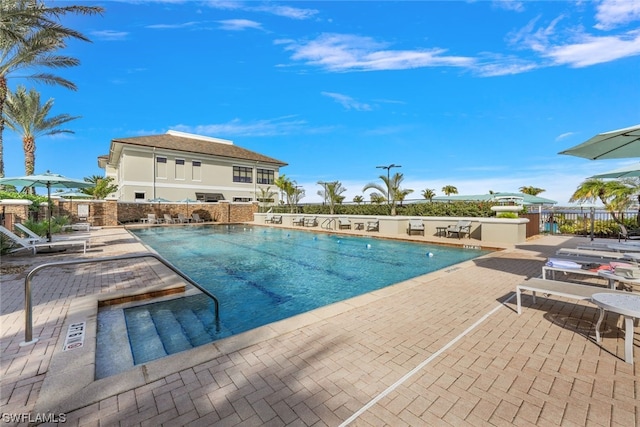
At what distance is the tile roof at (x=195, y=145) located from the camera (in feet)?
96.0

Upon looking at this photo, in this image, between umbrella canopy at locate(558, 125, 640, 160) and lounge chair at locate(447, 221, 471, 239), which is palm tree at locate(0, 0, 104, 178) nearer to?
umbrella canopy at locate(558, 125, 640, 160)

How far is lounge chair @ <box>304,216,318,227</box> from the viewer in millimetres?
20428

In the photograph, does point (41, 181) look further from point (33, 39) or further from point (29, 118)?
point (29, 118)

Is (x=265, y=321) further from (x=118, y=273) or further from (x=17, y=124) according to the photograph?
(x=17, y=124)

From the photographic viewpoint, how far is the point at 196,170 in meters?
33.0

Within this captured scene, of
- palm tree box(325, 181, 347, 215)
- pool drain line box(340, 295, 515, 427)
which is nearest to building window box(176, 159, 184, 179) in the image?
palm tree box(325, 181, 347, 215)

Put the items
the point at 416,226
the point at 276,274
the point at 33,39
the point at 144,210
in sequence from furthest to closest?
the point at 144,210 → the point at 416,226 → the point at 33,39 → the point at 276,274

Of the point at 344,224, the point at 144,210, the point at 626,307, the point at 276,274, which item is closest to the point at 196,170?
the point at 144,210

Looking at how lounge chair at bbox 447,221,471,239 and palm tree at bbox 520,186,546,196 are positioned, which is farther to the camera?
palm tree at bbox 520,186,546,196

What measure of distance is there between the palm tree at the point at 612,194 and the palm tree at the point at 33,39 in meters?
24.2

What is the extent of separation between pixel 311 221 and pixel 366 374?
1828 centimetres

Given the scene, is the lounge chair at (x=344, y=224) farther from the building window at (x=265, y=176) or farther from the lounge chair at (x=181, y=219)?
the building window at (x=265, y=176)

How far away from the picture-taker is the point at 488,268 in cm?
715

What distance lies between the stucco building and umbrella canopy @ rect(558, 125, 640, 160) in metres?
29.9
